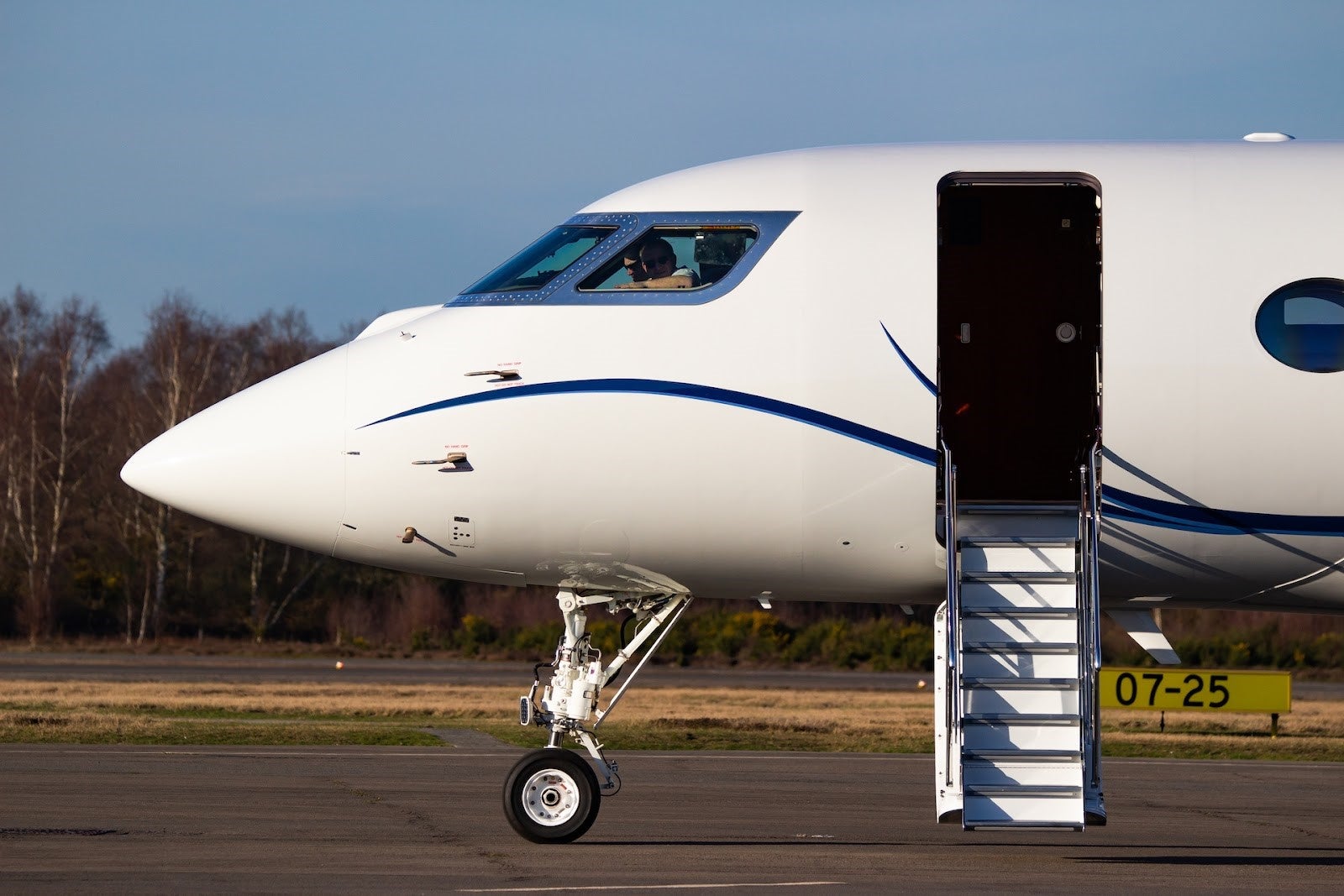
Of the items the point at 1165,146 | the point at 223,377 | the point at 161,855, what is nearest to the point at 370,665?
the point at 223,377

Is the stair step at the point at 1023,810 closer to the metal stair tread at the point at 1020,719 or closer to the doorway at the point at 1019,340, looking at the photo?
the metal stair tread at the point at 1020,719

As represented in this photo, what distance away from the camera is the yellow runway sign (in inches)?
948

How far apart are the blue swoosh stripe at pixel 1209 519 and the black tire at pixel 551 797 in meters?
4.12

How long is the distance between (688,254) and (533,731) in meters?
14.8

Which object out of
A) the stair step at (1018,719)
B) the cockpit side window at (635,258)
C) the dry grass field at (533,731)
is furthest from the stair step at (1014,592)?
the dry grass field at (533,731)

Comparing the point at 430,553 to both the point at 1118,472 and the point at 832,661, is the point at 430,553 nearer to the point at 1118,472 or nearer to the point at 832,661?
the point at 1118,472

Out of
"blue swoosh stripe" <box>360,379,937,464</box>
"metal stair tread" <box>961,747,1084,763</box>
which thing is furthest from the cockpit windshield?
"metal stair tread" <box>961,747,1084,763</box>

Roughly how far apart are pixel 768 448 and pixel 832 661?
37.8 m

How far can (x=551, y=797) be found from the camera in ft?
37.3

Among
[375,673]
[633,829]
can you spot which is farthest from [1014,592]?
[375,673]

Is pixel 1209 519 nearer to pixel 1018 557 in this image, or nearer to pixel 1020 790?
pixel 1018 557

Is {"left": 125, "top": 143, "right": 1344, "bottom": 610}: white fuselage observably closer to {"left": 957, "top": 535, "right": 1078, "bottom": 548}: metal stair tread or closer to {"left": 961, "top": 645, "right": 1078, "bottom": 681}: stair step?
{"left": 957, "top": 535, "right": 1078, "bottom": 548}: metal stair tread

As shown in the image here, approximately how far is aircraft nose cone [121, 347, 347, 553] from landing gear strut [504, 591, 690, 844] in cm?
190

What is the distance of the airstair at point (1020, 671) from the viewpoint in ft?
32.7
